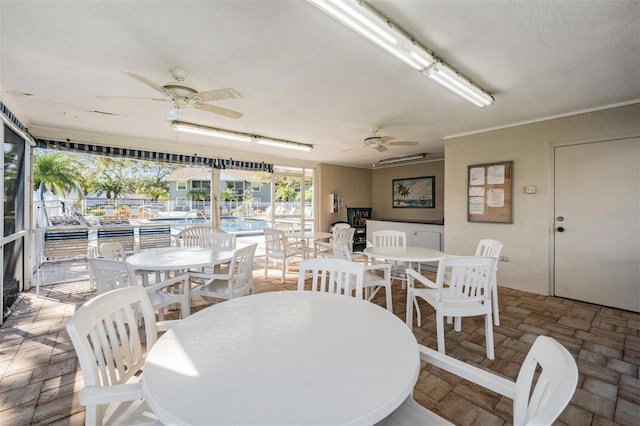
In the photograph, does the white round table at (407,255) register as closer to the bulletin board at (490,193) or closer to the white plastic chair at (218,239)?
the bulletin board at (490,193)

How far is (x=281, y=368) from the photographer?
0.90 m

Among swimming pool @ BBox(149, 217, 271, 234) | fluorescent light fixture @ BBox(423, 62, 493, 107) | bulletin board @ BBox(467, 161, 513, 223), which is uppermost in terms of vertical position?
fluorescent light fixture @ BBox(423, 62, 493, 107)

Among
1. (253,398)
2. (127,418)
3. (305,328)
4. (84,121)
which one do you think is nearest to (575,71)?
(305,328)

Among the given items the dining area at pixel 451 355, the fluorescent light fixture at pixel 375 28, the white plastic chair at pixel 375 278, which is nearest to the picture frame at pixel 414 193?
Answer: the dining area at pixel 451 355

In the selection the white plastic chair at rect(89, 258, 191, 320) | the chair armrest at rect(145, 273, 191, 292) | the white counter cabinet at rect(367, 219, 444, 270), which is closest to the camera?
the white plastic chair at rect(89, 258, 191, 320)

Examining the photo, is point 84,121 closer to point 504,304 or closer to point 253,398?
point 253,398

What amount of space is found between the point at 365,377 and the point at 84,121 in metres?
4.94

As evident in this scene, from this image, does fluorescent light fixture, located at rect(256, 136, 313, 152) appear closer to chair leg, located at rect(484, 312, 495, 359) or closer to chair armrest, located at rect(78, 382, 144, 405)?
chair leg, located at rect(484, 312, 495, 359)

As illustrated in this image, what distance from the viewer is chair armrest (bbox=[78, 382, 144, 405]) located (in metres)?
0.85

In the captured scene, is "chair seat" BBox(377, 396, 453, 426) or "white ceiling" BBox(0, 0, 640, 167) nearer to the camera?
"chair seat" BBox(377, 396, 453, 426)

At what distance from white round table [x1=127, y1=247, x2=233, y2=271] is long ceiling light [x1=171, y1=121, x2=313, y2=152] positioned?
164 cm

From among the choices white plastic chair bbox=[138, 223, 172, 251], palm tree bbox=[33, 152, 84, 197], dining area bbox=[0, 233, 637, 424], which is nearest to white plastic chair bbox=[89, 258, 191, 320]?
dining area bbox=[0, 233, 637, 424]

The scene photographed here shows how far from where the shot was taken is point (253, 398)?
2.51 feet

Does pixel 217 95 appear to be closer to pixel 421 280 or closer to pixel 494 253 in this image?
pixel 421 280
